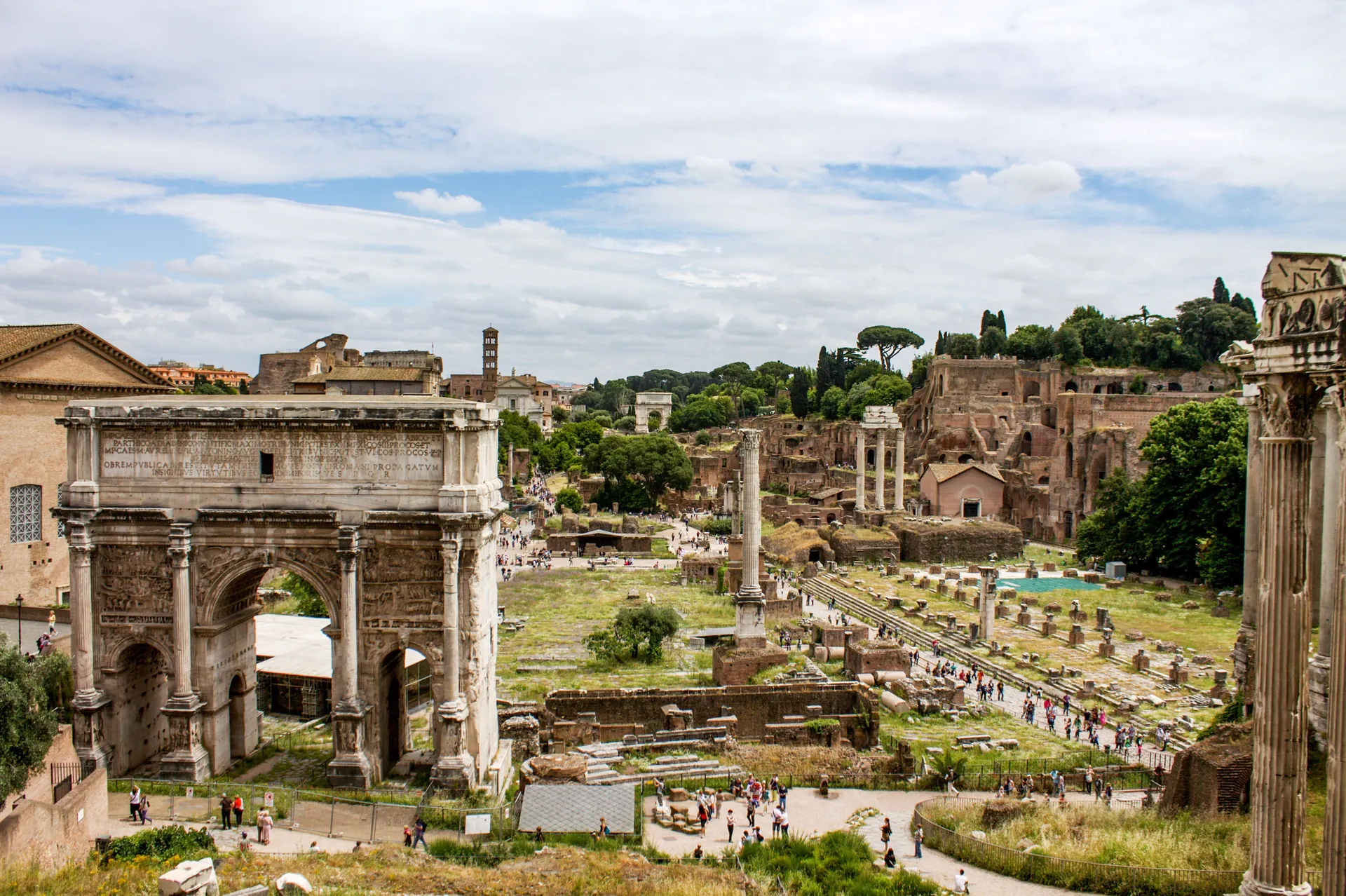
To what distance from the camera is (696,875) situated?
45.9ft

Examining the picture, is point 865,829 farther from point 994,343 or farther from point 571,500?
point 994,343

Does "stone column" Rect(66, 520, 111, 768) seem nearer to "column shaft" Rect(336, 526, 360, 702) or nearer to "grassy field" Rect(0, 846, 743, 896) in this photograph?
"column shaft" Rect(336, 526, 360, 702)

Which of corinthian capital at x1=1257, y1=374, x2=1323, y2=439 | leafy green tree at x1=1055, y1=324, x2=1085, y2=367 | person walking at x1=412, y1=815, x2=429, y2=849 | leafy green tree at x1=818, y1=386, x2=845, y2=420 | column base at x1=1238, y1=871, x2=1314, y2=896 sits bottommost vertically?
person walking at x1=412, y1=815, x2=429, y2=849

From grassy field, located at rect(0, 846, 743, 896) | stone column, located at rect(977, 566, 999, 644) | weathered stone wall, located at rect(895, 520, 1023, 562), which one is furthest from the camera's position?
weathered stone wall, located at rect(895, 520, 1023, 562)

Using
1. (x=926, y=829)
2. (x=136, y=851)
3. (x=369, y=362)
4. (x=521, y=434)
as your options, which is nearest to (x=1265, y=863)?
(x=926, y=829)

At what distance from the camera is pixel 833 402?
10038 cm

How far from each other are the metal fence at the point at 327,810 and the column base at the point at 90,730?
80cm

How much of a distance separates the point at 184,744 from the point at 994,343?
3274 inches

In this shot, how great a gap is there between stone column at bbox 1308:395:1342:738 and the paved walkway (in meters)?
4.85

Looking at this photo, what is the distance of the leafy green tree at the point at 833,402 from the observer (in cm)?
9975

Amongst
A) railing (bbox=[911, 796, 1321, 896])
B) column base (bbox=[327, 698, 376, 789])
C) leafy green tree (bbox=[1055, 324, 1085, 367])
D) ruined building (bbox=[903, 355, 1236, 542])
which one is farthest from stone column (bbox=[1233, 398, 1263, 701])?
leafy green tree (bbox=[1055, 324, 1085, 367])

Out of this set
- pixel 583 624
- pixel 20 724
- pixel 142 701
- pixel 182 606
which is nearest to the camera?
pixel 20 724

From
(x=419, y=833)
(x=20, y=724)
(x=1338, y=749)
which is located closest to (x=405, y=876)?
(x=419, y=833)

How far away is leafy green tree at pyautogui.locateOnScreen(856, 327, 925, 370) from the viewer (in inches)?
4528
